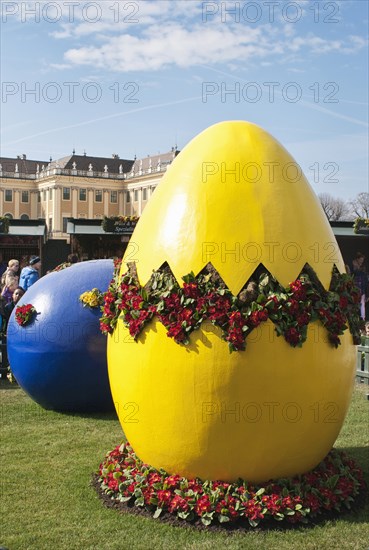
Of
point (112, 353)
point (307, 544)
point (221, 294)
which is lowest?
point (307, 544)

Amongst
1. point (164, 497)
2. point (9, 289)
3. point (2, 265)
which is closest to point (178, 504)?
point (164, 497)

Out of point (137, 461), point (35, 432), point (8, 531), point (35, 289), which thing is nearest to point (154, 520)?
point (137, 461)

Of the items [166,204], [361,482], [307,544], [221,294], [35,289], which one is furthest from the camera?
[35,289]

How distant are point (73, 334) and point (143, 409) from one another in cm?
369

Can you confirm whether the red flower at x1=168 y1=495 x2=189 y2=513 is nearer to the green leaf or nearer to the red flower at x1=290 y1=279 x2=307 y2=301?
the green leaf

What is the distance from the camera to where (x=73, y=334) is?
9828 millimetres

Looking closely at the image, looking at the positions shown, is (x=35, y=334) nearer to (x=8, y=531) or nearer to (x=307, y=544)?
(x=8, y=531)

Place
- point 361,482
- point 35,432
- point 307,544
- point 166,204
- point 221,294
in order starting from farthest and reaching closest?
point 35,432
point 361,482
point 166,204
point 221,294
point 307,544

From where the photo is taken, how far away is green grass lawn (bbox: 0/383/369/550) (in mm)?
5762

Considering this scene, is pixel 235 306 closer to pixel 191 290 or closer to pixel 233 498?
pixel 191 290

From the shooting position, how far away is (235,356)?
6008mm

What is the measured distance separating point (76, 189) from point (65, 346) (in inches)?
4324

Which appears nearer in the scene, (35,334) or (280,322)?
(280,322)

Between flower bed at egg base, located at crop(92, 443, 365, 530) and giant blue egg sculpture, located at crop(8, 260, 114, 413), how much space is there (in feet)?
10.2
